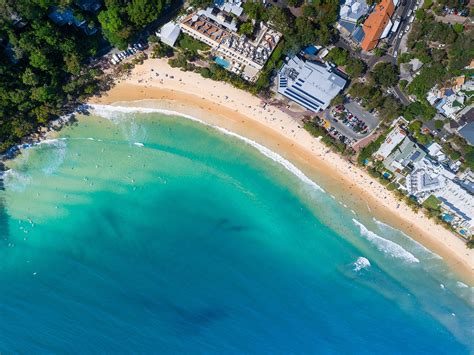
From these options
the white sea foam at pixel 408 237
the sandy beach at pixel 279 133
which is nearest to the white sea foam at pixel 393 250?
the white sea foam at pixel 408 237

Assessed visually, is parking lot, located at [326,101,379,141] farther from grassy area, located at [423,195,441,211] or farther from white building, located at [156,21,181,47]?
white building, located at [156,21,181,47]

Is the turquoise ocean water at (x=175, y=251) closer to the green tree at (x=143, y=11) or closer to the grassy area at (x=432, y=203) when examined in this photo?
the grassy area at (x=432, y=203)

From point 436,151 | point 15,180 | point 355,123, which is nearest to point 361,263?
point 436,151

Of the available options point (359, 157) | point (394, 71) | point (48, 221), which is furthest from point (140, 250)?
point (394, 71)

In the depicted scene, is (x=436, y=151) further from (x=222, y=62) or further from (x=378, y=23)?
(x=222, y=62)

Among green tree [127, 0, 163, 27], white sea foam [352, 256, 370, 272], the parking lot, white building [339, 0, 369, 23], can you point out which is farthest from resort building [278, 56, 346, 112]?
white sea foam [352, 256, 370, 272]
